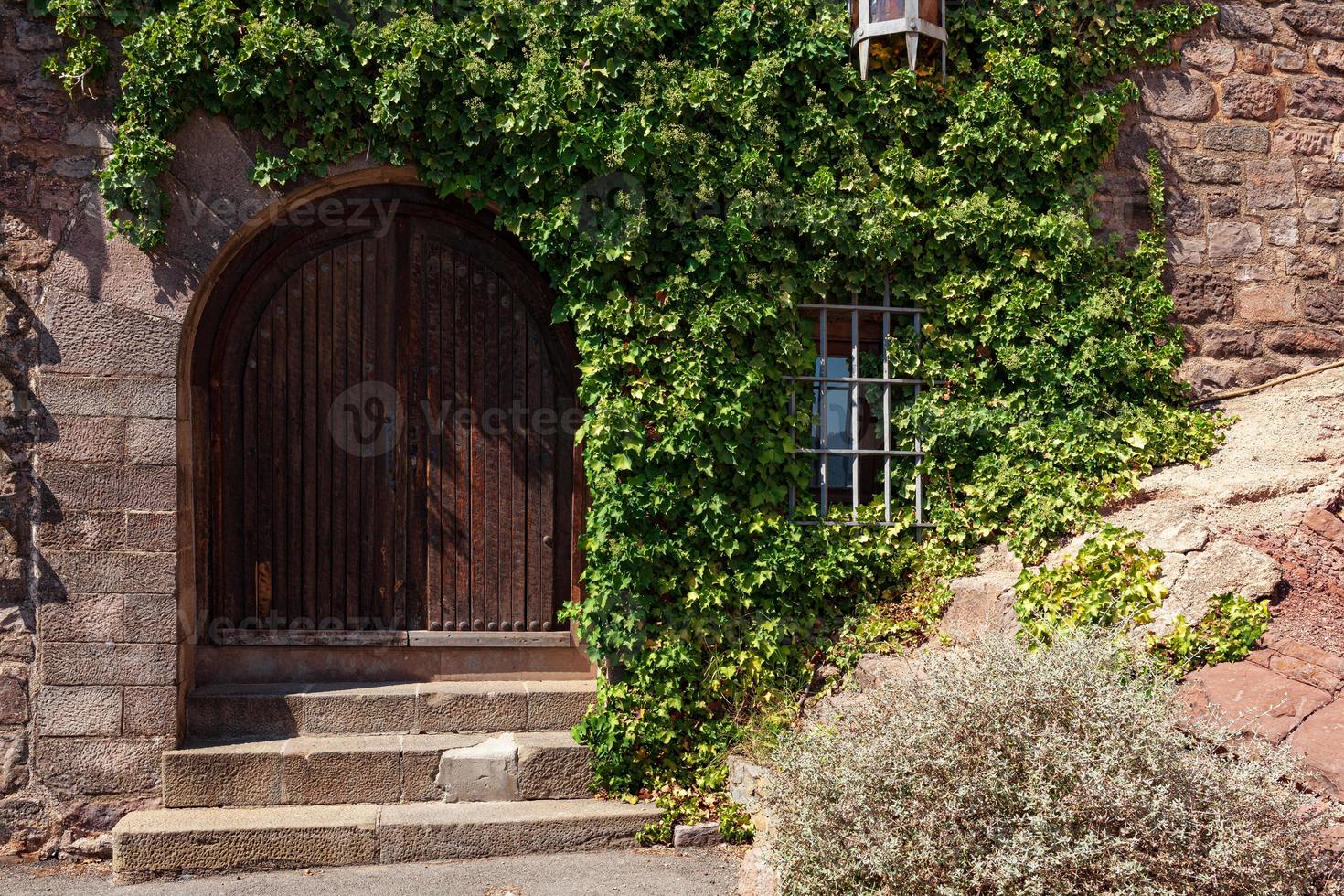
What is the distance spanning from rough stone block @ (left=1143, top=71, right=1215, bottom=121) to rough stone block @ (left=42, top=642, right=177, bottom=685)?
558 cm

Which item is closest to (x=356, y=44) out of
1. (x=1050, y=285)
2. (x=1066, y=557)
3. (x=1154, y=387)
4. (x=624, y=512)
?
(x=624, y=512)

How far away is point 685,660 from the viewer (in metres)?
4.45

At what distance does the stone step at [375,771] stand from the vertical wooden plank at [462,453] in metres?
0.64

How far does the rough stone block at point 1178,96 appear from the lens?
5242mm

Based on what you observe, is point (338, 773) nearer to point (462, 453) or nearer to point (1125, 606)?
point (462, 453)

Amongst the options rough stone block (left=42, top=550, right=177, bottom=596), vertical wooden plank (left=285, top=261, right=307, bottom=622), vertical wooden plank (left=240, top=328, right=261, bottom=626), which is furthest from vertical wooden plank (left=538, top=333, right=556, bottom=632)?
rough stone block (left=42, top=550, right=177, bottom=596)

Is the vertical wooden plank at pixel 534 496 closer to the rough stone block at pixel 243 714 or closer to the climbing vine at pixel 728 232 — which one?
the climbing vine at pixel 728 232

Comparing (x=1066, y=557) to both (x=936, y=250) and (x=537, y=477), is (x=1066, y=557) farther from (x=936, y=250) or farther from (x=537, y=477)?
(x=537, y=477)

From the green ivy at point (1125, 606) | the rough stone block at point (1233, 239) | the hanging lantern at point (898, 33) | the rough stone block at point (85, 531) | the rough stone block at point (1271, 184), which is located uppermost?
the hanging lantern at point (898, 33)

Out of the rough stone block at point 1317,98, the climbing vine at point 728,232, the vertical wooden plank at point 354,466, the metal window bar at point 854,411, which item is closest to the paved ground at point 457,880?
the climbing vine at point 728,232

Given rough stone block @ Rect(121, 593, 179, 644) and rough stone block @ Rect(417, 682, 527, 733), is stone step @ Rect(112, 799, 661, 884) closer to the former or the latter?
rough stone block @ Rect(417, 682, 527, 733)

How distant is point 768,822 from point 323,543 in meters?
2.47

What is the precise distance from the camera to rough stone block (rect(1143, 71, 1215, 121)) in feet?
17.2

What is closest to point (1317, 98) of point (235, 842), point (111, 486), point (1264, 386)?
point (1264, 386)
